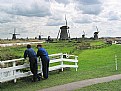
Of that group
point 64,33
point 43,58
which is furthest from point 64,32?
point 43,58

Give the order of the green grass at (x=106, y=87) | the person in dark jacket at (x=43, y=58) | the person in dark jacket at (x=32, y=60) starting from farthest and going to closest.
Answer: the person in dark jacket at (x=43, y=58) → the person in dark jacket at (x=32, y=60) → the green grass at (x=106, y=87)

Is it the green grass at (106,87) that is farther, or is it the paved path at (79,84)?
the paved path at (79,84)

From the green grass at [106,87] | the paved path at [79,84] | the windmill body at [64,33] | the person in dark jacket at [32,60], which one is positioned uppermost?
the windmill body at [64,33]

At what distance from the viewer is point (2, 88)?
1255 cm

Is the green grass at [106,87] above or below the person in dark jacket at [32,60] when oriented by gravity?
below

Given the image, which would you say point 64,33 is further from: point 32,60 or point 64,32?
point 32,60

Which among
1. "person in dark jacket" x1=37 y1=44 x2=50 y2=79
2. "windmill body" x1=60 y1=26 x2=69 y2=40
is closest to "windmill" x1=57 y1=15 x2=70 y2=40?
"windmill body" x1=60 y1=26 x2=69 y2=40

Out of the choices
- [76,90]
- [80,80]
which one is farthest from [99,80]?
[76,90]

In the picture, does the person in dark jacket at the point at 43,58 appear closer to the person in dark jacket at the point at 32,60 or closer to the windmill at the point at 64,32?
the person in dark jacket at the point at 32,60

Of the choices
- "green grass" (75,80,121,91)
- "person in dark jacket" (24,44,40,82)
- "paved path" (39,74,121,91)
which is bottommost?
"paved path" (39,74,121,91)

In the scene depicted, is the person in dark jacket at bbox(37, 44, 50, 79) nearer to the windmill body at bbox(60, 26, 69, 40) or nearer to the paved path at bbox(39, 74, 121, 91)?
the paved path at bbox(39, 74, 121, 91)

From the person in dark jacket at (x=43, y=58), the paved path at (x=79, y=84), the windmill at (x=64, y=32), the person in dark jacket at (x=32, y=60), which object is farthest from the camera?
the windmill at (x=64, y=32)

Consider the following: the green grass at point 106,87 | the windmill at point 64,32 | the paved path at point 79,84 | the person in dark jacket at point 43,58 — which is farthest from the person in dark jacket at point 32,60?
the windmill at point 64,32

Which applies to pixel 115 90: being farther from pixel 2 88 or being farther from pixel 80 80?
pixel 2 88
